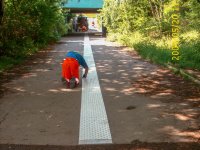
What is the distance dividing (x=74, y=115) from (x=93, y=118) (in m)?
0.42

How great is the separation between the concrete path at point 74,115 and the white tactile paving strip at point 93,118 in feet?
→ 0.33

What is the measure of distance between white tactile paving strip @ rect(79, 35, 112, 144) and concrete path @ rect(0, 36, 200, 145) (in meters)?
0.10

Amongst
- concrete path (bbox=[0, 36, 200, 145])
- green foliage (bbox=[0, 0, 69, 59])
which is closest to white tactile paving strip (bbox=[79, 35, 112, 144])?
concrete path (bbox=[0, 36, 200, 145])

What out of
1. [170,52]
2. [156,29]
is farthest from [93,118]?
[156,29]

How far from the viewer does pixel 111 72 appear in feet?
30.5

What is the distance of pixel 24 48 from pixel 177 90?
8302 mm

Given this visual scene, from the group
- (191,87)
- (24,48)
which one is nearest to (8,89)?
(191,87)

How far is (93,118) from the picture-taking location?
494 cm

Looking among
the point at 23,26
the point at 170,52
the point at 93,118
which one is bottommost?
the point at 93,118

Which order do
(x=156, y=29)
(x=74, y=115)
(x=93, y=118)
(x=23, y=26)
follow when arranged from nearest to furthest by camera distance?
(x=93, y=118) < (x=74, y=115) < (x=23, y=26) < (x=156, y=29)

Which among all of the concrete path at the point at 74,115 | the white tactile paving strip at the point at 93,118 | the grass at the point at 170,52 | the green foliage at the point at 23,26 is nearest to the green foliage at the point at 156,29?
the grass at the point at 170,52

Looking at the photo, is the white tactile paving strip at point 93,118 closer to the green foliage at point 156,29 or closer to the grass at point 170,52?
the grass at point 170,52

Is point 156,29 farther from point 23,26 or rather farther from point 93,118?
point 93,118

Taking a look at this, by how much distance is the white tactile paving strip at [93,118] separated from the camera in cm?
411
